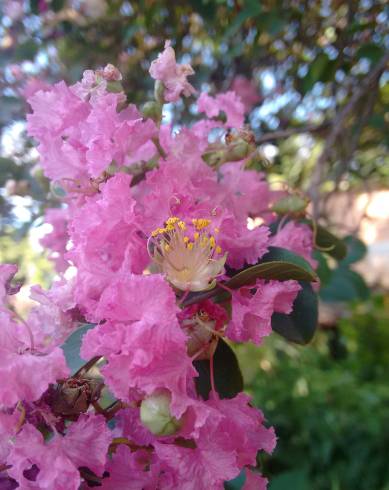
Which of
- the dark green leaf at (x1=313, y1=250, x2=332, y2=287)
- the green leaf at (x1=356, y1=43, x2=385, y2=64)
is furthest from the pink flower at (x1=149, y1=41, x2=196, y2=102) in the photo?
the green leaf at (x1=356, y1=43, x2=385, y2=64)

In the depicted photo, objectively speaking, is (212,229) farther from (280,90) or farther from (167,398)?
(280,90)

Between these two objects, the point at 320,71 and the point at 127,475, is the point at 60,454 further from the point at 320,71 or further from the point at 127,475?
the point at 320,71

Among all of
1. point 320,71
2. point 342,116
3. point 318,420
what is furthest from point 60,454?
point 318,420

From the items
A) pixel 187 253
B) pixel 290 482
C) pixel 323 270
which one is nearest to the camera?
pixel 187 253

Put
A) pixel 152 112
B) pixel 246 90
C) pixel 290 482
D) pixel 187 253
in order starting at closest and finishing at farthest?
pixel 187 253, pixel 152 112, pixel 246 90, pixel 290 482

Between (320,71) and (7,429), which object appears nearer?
(7,429)

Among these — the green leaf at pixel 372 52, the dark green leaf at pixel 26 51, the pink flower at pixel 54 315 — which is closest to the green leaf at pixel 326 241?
the pink flower at pixel 54 315
